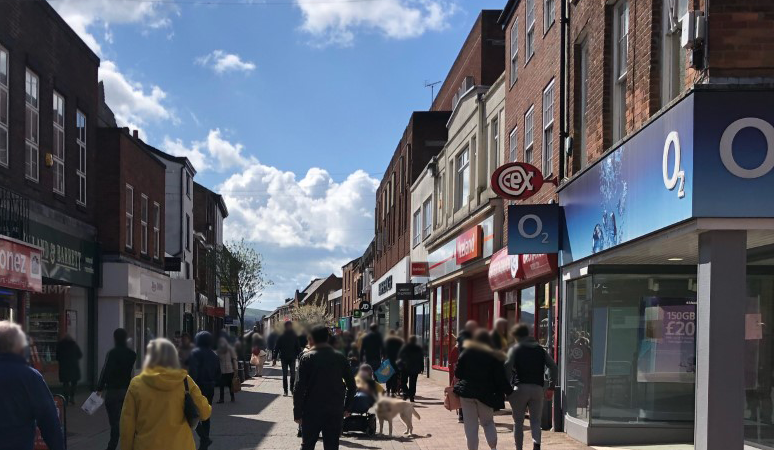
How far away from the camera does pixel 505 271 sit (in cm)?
1631

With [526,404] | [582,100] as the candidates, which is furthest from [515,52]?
[526,404]

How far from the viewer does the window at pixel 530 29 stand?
18.0m

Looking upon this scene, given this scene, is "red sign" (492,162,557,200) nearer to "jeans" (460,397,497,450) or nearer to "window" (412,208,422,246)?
"jeans" (460,397,497,450)

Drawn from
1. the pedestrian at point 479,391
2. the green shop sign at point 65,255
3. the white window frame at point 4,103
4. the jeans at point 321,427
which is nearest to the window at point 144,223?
the green shop sign at point 65,255

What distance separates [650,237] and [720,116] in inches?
81.7

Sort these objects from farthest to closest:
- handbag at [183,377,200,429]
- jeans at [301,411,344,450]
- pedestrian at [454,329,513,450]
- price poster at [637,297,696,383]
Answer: price poster at [637,297,696,383] → pedestrian at [454,329,513,450] → jeans at [301,411,344,450] → handbag at [183,377,200,429]

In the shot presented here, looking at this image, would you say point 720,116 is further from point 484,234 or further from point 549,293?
point 484,234

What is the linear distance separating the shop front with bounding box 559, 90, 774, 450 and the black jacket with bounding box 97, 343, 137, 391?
214 inches

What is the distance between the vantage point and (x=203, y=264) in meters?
50.7

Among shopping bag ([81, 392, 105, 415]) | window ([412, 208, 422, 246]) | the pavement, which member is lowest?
the pavement

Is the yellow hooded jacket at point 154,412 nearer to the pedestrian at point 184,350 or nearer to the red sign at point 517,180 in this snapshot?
the pedestrian at point 184,350

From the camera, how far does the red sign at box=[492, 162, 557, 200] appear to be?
574 inches

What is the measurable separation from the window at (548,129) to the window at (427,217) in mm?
14329

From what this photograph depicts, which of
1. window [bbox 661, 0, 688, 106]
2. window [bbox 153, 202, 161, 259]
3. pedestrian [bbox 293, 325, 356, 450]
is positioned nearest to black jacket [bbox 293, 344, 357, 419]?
pedestrian [bbox 293, 325, 356, 450]
